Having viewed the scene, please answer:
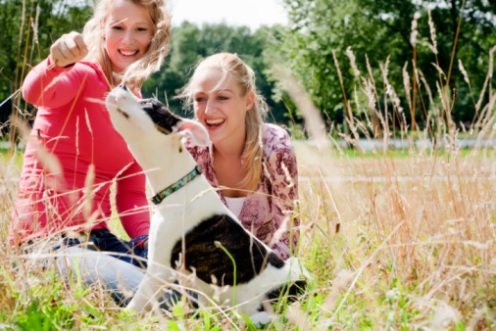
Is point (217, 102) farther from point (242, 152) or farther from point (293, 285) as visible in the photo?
point (293, 285)

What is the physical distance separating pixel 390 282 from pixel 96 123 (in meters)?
1.77

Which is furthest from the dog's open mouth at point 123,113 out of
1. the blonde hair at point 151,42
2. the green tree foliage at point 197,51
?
the green tree foliage at point 197,51

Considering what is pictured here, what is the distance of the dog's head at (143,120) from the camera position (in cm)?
232

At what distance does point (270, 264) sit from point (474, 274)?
0.79m

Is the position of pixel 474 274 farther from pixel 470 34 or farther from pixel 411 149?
pixel 470 34

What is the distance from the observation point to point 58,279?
2.62 metres

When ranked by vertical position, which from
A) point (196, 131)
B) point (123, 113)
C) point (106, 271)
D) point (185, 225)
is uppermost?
point (123, 113)

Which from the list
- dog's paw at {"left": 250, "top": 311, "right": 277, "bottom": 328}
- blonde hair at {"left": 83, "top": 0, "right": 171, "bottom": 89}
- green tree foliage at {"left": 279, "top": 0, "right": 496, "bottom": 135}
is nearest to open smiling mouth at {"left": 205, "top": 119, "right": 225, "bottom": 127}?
blonde hair at {"left": 83, "top": 0, "right": 171, "bottom": 89}

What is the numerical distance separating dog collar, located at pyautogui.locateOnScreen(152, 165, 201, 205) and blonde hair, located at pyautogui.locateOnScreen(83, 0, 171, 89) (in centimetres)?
97

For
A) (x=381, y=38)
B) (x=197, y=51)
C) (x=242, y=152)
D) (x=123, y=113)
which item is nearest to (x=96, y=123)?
(x=242, y=152)

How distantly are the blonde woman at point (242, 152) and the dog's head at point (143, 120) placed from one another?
83 cm

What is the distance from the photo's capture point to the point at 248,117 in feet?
11.6

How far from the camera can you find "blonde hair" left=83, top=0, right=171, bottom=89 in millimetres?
3238

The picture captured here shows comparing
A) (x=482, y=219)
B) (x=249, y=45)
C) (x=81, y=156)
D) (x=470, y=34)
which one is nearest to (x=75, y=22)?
(x=470, y=34)
